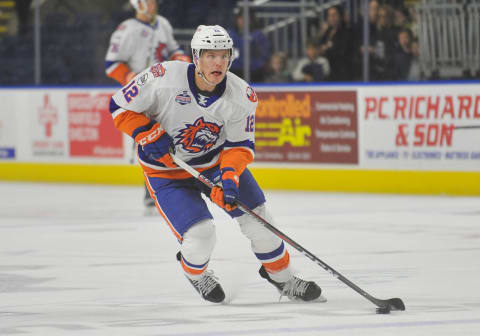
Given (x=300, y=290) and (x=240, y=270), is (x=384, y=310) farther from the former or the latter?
(x=240, y=270)

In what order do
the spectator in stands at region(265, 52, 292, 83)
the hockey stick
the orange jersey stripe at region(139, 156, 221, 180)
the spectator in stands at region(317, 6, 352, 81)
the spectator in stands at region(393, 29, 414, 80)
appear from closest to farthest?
the hockey stick, the orange jersey stripe at region(139, 156, 221, 180), the spectator in stands at region(393, 29, 414, 80), the spectator in stands at region(317, 6, 352, 81), the spectator in stands at region(265, 52, 292, 83)

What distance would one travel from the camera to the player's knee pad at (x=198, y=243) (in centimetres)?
454

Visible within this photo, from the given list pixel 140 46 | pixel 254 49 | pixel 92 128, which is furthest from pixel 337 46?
pixel 92 128

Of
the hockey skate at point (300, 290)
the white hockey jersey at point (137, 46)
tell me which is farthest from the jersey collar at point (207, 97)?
the white hockey jersey at point (137, 46)

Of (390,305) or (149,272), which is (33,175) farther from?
(390,305)

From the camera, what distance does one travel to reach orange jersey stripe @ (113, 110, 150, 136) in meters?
4.71

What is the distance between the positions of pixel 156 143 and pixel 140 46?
12.9ft

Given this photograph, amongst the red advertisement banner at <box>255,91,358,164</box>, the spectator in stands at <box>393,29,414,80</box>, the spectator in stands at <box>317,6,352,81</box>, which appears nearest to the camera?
the spectator in stands at <box>393,29,414,80</box>

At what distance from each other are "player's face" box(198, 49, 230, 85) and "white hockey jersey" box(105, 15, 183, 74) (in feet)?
13.0

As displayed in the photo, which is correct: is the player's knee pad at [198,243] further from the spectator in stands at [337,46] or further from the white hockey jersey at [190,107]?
the spectator in stands at [337,46]

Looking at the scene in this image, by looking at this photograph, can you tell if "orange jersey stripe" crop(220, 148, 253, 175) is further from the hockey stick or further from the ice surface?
the ice surface

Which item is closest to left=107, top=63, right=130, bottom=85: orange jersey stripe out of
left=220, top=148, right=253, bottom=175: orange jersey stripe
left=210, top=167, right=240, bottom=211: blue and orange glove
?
left=220, top=148, right=253, bottom=175: orange jersey stripe

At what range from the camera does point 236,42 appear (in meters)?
10.6

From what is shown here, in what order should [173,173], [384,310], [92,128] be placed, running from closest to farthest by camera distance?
[384,310] < [173,173] < [92,128]
